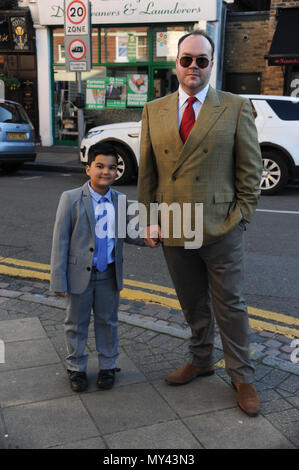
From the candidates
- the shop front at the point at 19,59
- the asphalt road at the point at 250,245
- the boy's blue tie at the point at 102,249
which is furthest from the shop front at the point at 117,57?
the boy's blue tie at the point at 102,249

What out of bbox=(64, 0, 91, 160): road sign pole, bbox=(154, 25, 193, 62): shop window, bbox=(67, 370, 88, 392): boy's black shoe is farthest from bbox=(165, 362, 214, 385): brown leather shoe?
bbox=(154, 25, 193, 62): shop window

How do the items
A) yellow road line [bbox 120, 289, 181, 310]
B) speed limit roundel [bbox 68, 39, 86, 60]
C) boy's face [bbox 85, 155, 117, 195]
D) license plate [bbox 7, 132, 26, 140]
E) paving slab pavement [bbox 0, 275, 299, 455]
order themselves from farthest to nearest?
speed limit roundel [bbox 68, 39, 86, 60] → license plate [bbox 7, 132, 26, 140] → yellow road line [bbox 120, 289, 181, 310] → boy's face [bbox 85, 155, 117, 195] → paving slab pavement [bbox 0, 275, 299, 455]

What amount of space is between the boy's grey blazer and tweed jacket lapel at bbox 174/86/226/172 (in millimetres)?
637

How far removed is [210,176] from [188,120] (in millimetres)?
325

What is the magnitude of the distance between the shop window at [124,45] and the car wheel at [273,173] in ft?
24.3

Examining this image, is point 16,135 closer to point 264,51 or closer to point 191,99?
point 264,51

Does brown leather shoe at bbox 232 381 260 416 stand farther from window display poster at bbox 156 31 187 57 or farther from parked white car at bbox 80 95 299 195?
window display poster at bbox 156 31 187 57

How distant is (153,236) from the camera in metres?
2.87

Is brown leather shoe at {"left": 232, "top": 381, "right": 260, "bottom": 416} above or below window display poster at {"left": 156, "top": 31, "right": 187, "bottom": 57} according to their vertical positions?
below

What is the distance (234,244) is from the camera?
2.76m

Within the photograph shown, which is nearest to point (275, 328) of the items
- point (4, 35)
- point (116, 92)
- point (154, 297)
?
point (154, 297)

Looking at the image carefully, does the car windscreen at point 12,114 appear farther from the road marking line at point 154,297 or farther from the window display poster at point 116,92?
the road marking line at point 154,297

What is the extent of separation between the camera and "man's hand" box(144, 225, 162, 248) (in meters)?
2.86
